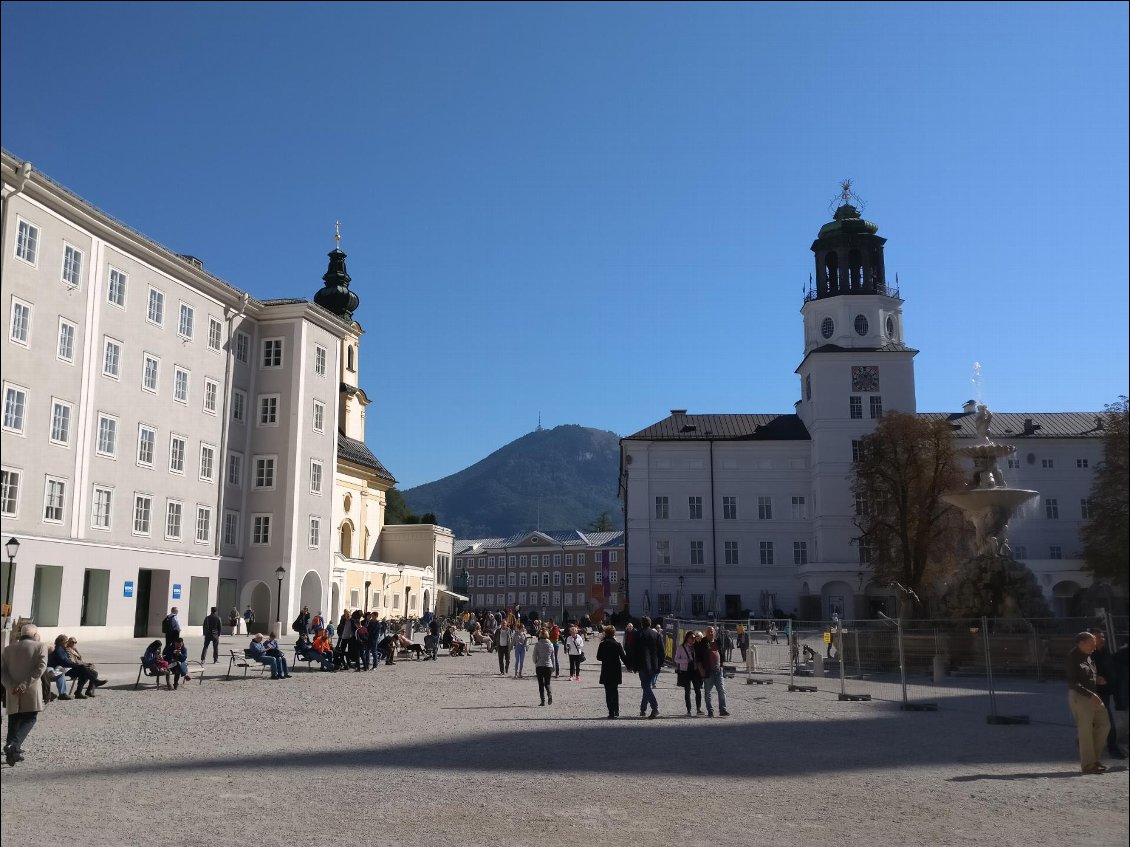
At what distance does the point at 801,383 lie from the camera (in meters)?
86.3

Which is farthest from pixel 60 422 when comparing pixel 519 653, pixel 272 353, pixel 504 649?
pixel 519 653

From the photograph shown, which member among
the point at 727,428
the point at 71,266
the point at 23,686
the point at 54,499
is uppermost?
the point at 727,428

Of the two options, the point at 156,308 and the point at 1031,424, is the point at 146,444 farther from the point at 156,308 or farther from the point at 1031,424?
the point at 1031,424

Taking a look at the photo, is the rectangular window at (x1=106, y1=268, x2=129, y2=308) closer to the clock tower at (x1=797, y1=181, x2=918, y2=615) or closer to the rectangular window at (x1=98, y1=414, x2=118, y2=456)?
the rectangular window at (x1=98, y1=414, x2=118, y2=456)

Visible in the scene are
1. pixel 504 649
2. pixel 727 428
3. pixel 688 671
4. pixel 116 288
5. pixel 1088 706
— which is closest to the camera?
pixel 1088 706

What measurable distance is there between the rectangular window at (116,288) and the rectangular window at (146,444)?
17.2ft

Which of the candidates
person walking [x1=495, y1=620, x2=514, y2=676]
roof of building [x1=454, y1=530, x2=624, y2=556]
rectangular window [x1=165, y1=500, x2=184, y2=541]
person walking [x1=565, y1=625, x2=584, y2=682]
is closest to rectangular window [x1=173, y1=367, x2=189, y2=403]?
rectangular window [x1=165, y1=500, x2=184, y2=541]

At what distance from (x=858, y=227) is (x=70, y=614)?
65985 millimetres

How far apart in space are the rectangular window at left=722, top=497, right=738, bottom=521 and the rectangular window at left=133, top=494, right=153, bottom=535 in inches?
1862

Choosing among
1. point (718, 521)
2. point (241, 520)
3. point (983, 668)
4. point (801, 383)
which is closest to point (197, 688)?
point (983, 668)

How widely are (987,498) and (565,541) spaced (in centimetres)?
12725

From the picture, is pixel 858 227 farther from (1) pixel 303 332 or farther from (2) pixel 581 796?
(2) pixel 581 796

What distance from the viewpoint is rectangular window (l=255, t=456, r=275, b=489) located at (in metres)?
49.6

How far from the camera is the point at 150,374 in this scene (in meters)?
41.5
